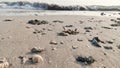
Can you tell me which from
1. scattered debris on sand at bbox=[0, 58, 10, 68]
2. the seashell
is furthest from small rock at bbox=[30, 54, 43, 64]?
scattered debris on sand at bbox=[0, 58, 10, 68]

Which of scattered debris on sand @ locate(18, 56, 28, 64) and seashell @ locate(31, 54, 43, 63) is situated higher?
seashell @ locate(31, 54, 43, 63)

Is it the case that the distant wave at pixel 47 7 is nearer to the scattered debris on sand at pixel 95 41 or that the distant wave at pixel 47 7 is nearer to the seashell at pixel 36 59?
the scattered debris on sand at pixel 95 41

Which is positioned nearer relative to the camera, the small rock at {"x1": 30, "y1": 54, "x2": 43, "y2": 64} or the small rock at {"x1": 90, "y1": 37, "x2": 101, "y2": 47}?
the small rock at {"x1": 30, "y1": 54, "x2": 43, "y2": 64}

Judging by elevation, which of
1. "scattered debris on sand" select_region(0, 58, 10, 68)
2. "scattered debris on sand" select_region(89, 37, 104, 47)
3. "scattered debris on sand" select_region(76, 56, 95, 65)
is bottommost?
"scattered debris on sand" select_region(76, 56, 95, 65)

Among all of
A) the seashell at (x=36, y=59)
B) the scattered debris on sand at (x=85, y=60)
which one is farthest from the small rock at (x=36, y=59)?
the scattered debris on sand at (x=85, y=60)

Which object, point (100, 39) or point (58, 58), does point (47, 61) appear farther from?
point (100, 39)

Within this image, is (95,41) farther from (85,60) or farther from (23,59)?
(23,59)

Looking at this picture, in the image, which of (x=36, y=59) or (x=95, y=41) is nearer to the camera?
(x=36, y=59)

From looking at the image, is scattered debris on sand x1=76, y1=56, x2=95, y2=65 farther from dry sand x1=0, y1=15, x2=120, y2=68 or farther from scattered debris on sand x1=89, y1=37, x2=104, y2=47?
scattered debris on sand x1=89, y1=37, x2=104, y2=47

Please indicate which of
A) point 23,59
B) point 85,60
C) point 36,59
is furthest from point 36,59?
point 85,60

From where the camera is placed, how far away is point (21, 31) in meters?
6.31

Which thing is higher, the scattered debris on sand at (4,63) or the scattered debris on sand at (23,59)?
the scattered debris on sand at (4,63)

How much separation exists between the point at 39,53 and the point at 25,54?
25cm

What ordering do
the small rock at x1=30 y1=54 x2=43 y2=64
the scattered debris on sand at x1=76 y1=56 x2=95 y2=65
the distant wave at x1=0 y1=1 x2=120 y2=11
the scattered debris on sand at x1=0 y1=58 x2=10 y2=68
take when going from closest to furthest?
the scattered debris on sand at x1=0 y1=58 x2=10 y2=68
the small rock at x1=30 y1=54 x2=43 y2=64
the scattered debris on sand at x1=76 y1=56 x2=95 y2=65
the distant wave at x1=0 y1=1 x2=120 y2=11
